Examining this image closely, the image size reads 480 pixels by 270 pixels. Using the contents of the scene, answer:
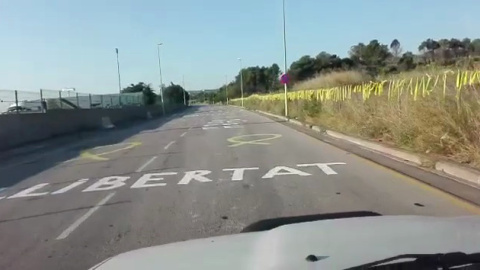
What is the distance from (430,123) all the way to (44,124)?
21.3 metres

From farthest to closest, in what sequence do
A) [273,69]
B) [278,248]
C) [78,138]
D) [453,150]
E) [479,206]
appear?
[273,69]
[78,138]
[453,150]
[479,206]
[278,248]

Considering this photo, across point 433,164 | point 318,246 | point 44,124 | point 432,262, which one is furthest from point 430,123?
point 44,124

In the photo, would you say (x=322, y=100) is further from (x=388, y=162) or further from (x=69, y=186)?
(x=69, y=186)

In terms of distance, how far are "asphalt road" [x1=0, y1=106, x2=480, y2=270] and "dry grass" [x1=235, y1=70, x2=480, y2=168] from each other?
152 centimetres

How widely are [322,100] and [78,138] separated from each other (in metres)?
13.5

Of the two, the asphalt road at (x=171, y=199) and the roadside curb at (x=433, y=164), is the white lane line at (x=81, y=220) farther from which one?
the roadside curb at (x=433, y=164)

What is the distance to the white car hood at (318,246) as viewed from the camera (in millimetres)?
2688

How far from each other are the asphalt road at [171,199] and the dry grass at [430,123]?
1.52 metres

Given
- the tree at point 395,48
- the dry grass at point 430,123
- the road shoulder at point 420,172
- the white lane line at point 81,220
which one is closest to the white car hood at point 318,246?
the white lane line at point 81,220

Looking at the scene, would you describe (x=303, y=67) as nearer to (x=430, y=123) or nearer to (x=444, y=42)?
(x=444, y=42)

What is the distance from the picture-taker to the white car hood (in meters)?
2.69

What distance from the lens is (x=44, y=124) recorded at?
93.6 ft

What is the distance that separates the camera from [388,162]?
13289mm

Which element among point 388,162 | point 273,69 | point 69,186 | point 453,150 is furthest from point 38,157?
point 273,69
